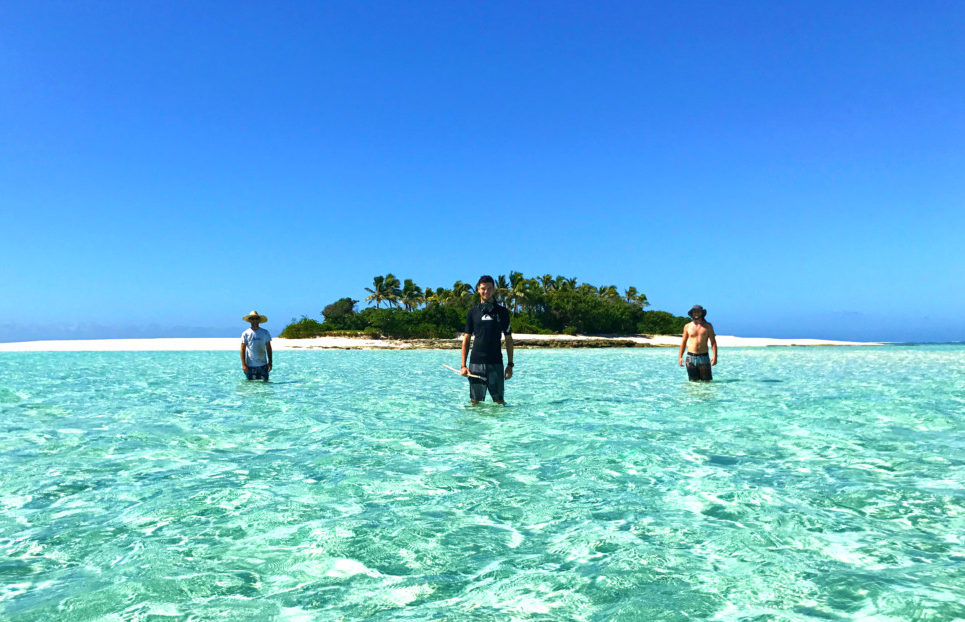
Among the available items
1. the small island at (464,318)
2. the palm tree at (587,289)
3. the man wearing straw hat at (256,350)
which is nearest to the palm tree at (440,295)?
the small island at (464,318)

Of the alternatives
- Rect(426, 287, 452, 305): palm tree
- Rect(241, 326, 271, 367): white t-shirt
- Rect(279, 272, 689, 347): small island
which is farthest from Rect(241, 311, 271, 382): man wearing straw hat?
Rect(426, 287, 452, 305): palm tree

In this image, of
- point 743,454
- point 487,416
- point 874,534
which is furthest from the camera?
point 487,416

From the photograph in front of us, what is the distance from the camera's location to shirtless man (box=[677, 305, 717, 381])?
16719mm

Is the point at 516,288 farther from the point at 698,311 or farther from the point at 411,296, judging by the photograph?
the point at 698,311

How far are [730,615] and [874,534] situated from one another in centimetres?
213

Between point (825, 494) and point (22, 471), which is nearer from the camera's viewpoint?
point (825, 494)

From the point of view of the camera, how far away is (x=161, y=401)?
14867mm

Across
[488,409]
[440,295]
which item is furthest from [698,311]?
[440,295]

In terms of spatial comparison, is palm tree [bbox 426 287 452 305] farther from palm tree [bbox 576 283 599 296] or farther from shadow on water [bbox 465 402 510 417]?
shadow on water [bbox 465 402 510 417]

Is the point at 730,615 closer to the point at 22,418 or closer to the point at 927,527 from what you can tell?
the point at 927,527

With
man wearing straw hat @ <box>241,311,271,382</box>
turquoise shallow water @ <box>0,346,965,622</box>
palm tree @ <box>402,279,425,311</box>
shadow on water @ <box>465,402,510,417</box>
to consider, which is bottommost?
turquoise shallow water @ <box>0,346,965,622</box>

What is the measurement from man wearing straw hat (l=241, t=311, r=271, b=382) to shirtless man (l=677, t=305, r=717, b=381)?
11.7 meters

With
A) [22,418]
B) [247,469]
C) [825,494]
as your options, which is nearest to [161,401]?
[22,418]

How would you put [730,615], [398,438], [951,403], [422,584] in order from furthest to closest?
A: [951,403] < [398,438] < [422,584] < [730,615]
